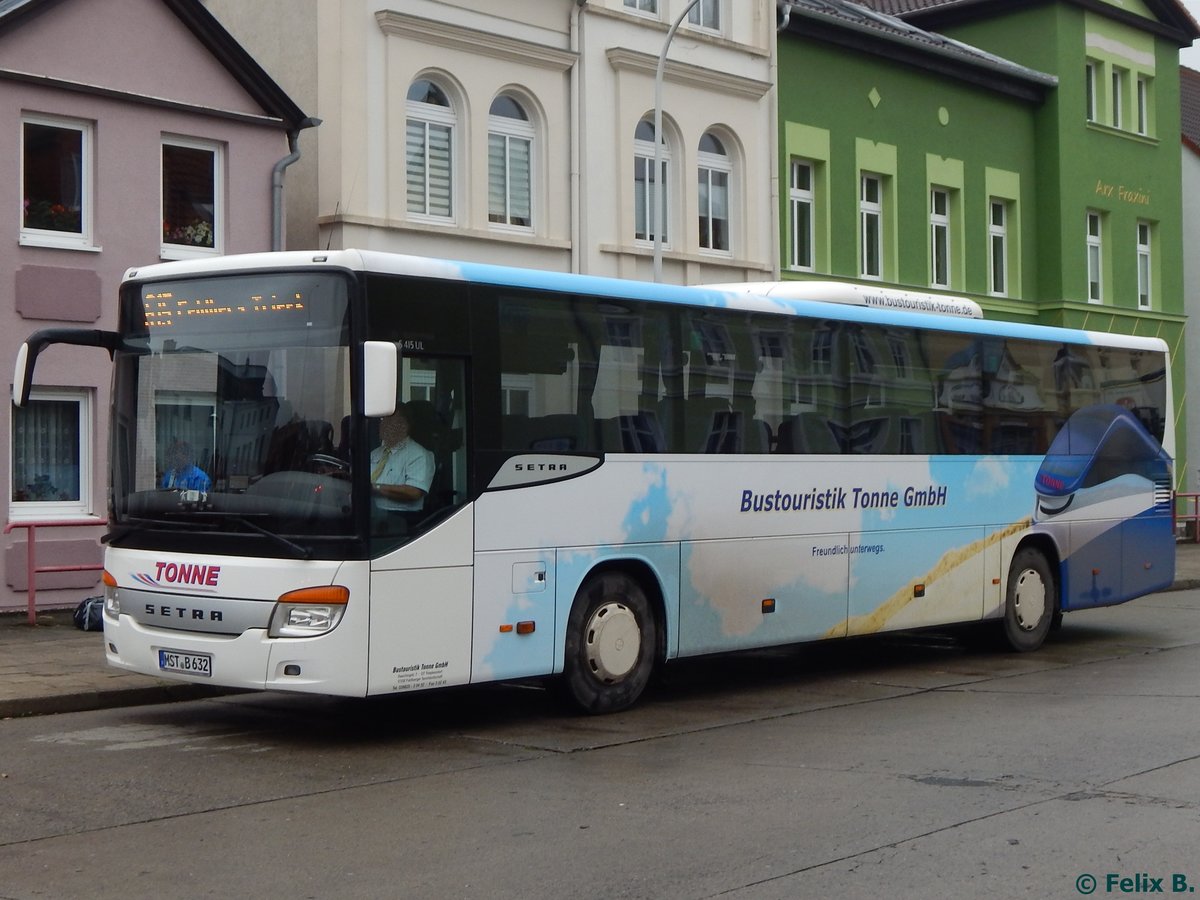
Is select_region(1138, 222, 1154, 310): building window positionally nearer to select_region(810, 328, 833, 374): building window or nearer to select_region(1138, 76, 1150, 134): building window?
select_region(1138, 76, 1150, 134): building window

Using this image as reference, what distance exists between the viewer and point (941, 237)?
32.6 m

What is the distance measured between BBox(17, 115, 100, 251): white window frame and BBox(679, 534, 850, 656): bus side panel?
31.1 ft

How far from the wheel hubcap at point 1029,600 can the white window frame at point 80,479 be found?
1006 cm

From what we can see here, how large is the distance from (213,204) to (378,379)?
36.7 feet

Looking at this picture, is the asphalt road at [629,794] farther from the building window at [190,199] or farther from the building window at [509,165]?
the building window at [509,165]

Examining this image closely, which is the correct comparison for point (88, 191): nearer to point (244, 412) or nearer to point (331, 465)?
point (244, 412)

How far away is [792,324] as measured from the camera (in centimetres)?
1320

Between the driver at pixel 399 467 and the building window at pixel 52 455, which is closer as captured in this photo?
the driver at pixel 399 467

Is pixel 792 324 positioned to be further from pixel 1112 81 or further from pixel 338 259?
pixel 1112 81

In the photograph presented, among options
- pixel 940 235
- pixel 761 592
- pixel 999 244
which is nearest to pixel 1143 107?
pixel 999 244

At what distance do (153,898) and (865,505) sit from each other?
8.46m

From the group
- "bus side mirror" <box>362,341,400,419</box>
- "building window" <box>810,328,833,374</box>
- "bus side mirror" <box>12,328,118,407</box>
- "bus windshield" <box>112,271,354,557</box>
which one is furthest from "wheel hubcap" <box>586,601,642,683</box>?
"bus side mirror" <box>12,328,118,407</box>

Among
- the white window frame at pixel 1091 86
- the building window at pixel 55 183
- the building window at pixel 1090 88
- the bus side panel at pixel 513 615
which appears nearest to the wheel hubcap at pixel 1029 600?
the bus side panel at pixel 513 615

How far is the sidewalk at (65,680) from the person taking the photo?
39.2ft
